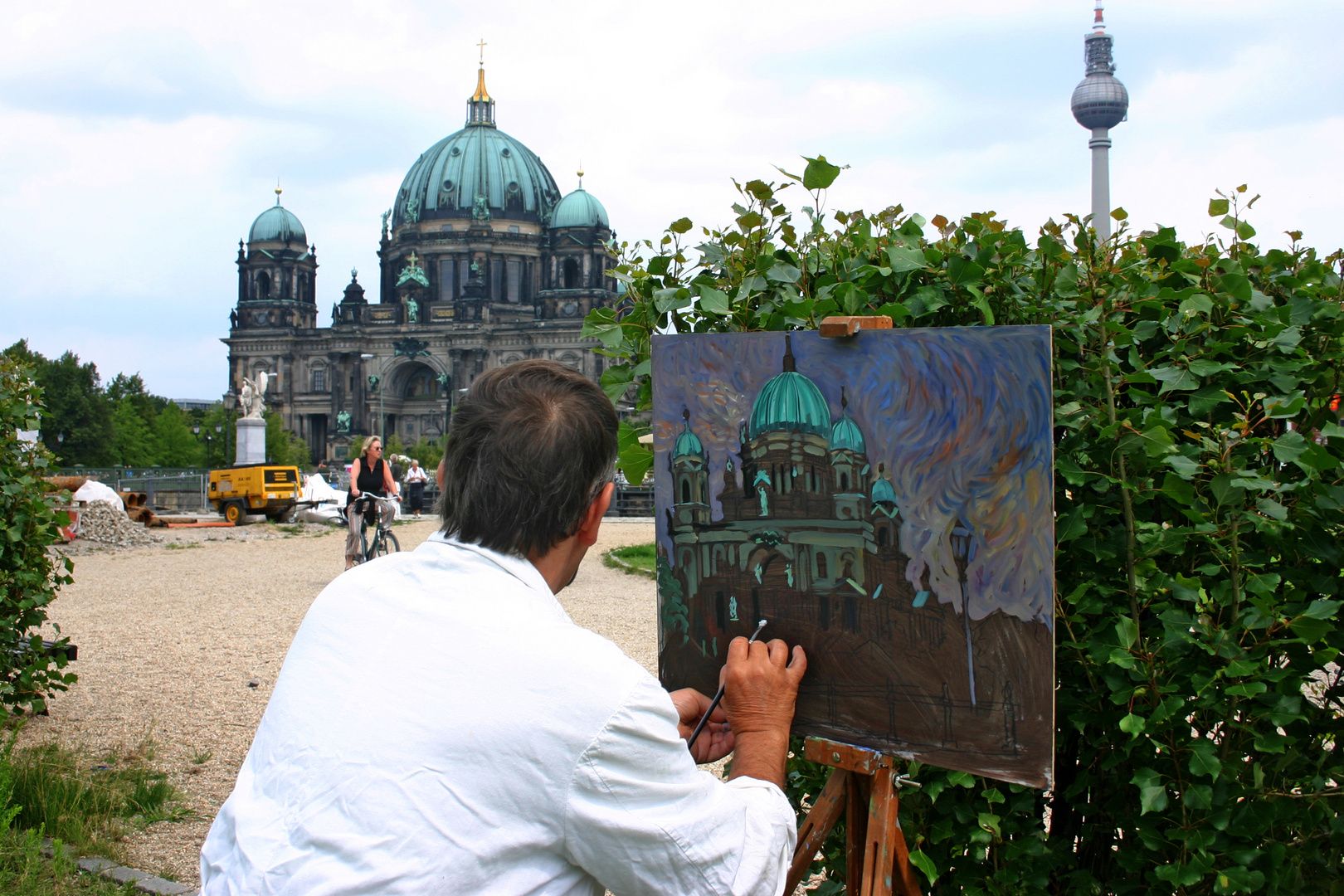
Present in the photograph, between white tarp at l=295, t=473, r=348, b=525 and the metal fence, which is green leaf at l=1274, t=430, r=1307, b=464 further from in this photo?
the metal fence

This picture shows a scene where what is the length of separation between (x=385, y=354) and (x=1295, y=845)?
7931cm

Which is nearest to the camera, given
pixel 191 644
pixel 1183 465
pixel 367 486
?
pixel 1183 465

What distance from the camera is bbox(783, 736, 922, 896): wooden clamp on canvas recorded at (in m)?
2.43

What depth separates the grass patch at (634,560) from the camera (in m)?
14.0

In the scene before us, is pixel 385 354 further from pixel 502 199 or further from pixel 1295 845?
pixel 1295 845

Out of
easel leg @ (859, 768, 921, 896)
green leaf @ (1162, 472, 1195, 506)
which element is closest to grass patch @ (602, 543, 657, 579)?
easel leg @ (859, 768, 921, 896)

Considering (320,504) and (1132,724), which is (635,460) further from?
(320,504)

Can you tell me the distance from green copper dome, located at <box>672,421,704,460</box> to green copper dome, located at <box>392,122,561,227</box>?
3060 inches

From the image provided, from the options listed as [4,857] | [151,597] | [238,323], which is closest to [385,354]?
[238,323]

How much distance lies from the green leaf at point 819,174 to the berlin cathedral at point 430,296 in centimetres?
7284

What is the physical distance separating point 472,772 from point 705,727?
107cm

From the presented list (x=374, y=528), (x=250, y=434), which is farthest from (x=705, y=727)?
(x=250, y=434)

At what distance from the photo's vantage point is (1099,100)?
219 ft

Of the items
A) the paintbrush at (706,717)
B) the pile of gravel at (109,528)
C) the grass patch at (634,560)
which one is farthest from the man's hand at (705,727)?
the pile of gravel at (109,528)
